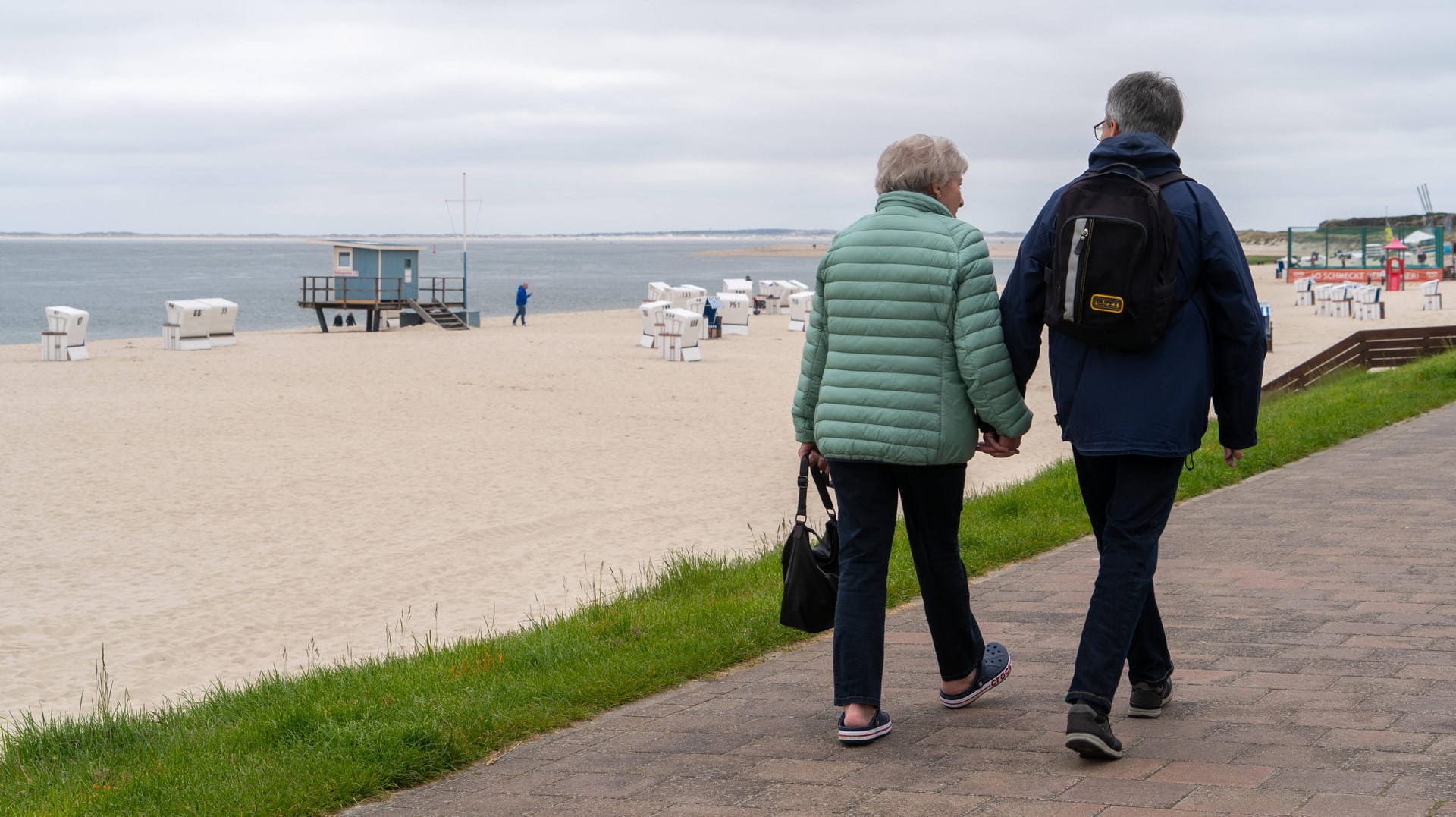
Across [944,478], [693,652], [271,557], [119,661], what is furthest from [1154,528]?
Result: [271,557]

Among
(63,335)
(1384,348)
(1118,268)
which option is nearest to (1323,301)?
(1384,348)

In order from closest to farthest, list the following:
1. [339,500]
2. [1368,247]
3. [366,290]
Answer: [339,500], [366,290], [1368,247]

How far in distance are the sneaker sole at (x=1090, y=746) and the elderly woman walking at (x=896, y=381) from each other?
0.54 meters

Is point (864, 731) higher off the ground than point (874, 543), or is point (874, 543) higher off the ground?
point (874, 543)

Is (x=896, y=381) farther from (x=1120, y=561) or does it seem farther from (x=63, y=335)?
(x=63, y=335)

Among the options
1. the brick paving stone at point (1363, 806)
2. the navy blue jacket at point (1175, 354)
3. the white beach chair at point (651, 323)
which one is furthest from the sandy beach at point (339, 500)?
the white beach chair at point (651, 323)

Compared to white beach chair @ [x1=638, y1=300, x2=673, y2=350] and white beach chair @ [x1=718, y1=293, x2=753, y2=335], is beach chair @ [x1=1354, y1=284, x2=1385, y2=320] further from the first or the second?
white beach chair @ [x1=638, y1=300, x2=673, y2=350]

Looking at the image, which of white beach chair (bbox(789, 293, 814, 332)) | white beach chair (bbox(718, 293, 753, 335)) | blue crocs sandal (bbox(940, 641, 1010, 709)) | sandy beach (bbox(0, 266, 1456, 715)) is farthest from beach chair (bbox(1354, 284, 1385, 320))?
blue crocs sandal (bbox(940, 641, 1010, 709))

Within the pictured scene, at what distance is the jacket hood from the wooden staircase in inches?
1767

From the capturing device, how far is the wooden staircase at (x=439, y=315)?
158 feet

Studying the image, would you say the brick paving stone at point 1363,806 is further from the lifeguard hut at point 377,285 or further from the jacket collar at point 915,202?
the lifeguard hut at point 377,285

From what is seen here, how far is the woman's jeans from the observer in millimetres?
3854

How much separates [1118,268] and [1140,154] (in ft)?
1.16

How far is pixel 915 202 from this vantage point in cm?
378
